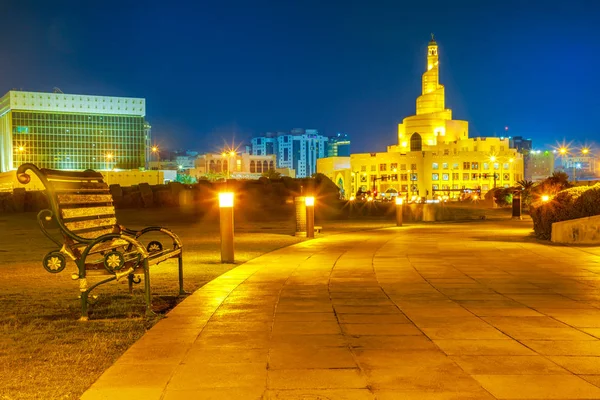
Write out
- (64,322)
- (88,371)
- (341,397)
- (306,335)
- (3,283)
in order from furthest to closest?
(3,283) < (64,322) < (306,335) < (88,371) < (341,397)

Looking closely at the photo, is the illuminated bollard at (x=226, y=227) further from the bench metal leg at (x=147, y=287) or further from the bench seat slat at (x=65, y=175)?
the bench metal leg at (x=147, y=287)

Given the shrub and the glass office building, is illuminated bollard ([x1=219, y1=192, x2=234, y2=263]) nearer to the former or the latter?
the shrub

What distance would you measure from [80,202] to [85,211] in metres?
0.13

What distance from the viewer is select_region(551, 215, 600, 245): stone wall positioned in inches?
603

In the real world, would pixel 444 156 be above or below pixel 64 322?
above

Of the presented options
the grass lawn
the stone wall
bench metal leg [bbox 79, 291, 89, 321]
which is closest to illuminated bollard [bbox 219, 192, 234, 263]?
the grass lawn

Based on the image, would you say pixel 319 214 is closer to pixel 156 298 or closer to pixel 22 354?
pixel 156 298

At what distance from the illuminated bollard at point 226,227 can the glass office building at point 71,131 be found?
11117cm

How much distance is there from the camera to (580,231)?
15555 mm

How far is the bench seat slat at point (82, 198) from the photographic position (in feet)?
22.9

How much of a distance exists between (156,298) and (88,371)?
349 centimetres

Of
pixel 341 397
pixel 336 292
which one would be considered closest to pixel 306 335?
pixel 341 397

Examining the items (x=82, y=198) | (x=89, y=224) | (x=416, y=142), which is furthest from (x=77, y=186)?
(x=416, y=142)

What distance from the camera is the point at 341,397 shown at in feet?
13.2
